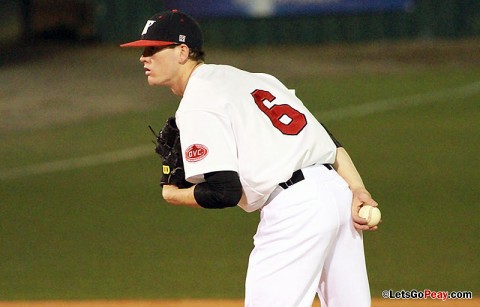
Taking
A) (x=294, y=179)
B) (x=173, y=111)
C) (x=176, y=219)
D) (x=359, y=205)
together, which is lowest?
(x=173, y=111)

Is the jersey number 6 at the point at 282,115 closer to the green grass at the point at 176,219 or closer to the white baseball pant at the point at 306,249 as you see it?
the white baseball pant at the point at 306,249

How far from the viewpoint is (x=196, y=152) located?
3545mm

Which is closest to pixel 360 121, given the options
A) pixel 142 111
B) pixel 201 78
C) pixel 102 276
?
pixel 142 111

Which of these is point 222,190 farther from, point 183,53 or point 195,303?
point 195,303

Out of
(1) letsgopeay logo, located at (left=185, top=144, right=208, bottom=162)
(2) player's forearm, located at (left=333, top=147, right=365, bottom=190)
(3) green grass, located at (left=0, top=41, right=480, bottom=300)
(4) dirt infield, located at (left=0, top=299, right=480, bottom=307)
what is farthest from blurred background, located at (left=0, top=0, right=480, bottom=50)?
(1) letsgopeay logo, located at (left=185, top=144, right=208, bottom=162)

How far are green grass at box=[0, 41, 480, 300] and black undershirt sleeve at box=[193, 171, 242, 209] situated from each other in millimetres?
3198

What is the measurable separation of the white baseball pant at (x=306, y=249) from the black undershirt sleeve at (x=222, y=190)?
0.65 ft

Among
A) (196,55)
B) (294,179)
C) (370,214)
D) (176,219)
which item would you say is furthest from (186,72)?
(176,219)

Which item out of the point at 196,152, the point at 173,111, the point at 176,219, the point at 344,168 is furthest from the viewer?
the point at 173,111

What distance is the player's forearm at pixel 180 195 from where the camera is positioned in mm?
3662

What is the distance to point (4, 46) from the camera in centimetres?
1948

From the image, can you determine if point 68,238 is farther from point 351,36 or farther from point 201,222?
point 351,36

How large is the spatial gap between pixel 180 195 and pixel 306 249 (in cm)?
50

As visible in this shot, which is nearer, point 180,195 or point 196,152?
point 196,152
